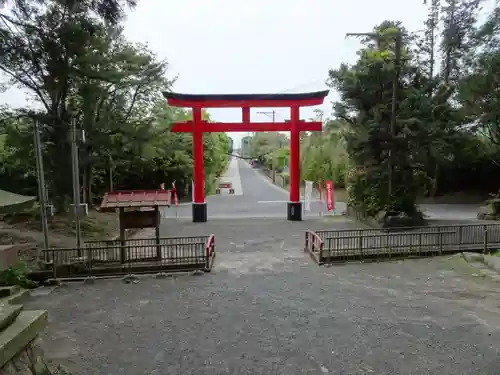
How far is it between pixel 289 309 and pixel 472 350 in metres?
2.84

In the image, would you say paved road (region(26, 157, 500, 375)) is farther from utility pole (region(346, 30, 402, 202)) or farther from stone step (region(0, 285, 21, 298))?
utility pole (region(346, 30, 402, 202))

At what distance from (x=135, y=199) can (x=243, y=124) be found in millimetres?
8875

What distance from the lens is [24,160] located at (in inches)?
619

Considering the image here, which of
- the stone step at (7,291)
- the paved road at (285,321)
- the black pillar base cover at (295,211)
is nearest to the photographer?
the paved road at (285,321)

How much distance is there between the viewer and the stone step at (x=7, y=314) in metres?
2.99

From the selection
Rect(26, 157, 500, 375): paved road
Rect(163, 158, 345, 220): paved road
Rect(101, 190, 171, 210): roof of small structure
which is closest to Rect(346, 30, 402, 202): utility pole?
Rect(163, 158, 345, 220): paved road

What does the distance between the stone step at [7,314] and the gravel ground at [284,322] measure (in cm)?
191

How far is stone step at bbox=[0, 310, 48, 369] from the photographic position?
2844mm

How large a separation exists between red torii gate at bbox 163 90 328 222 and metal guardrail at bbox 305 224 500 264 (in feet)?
20.5

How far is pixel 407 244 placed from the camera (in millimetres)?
11320

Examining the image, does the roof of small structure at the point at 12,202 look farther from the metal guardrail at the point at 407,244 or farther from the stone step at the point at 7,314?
the metal guardrail at the point at 407,244

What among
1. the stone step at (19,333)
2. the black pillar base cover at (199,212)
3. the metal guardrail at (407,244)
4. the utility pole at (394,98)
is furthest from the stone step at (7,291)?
the utility pole at (394,98)

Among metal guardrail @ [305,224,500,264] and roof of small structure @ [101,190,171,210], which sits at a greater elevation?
roof of small structure @ [101,190,171,210]

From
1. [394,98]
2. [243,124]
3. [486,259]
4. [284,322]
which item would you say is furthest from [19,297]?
[394,98]
